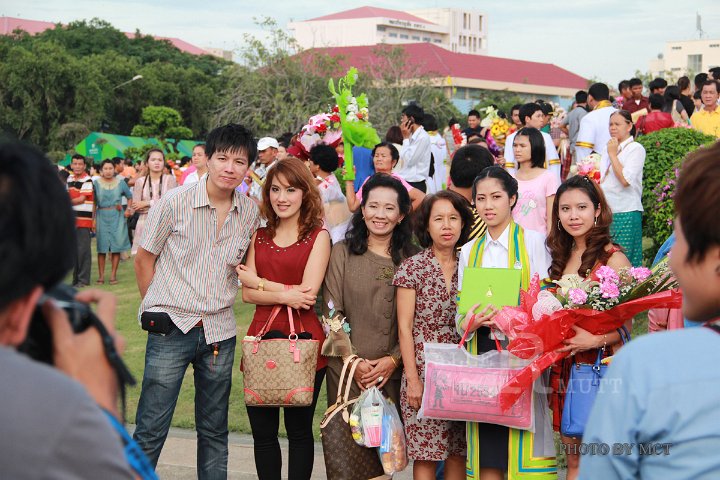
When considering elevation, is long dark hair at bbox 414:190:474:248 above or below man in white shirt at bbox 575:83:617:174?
below

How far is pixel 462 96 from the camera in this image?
3457 inches

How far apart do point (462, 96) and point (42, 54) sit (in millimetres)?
48353

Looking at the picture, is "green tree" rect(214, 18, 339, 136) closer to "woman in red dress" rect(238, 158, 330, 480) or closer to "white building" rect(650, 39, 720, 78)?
"woman in red dress" rect(238, 158, 330, 480)

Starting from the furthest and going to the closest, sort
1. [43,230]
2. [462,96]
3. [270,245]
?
1. [462,96]
2. [270,245]
3. [43,230]

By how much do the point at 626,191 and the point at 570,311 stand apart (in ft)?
14.5

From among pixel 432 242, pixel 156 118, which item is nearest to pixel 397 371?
pixel 432 242

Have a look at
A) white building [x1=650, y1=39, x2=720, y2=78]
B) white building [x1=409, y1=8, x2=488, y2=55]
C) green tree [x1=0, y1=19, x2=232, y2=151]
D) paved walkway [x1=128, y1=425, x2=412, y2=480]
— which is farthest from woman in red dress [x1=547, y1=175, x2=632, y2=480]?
white building [x1=409, y1=8, x2=488, y2=55]

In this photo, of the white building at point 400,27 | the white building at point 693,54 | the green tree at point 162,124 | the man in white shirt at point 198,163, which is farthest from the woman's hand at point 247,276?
the white building at point 693,54

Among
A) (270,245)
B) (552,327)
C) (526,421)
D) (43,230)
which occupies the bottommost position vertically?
(526,421)

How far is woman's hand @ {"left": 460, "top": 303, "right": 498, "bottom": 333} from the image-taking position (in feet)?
14.3

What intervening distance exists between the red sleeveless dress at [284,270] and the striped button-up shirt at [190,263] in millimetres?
175

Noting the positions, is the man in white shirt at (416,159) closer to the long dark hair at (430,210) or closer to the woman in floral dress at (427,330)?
the long dark hair at (430,210)

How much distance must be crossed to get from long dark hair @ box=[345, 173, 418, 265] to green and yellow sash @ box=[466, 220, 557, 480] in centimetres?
46

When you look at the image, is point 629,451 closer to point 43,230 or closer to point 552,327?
point 43,230
